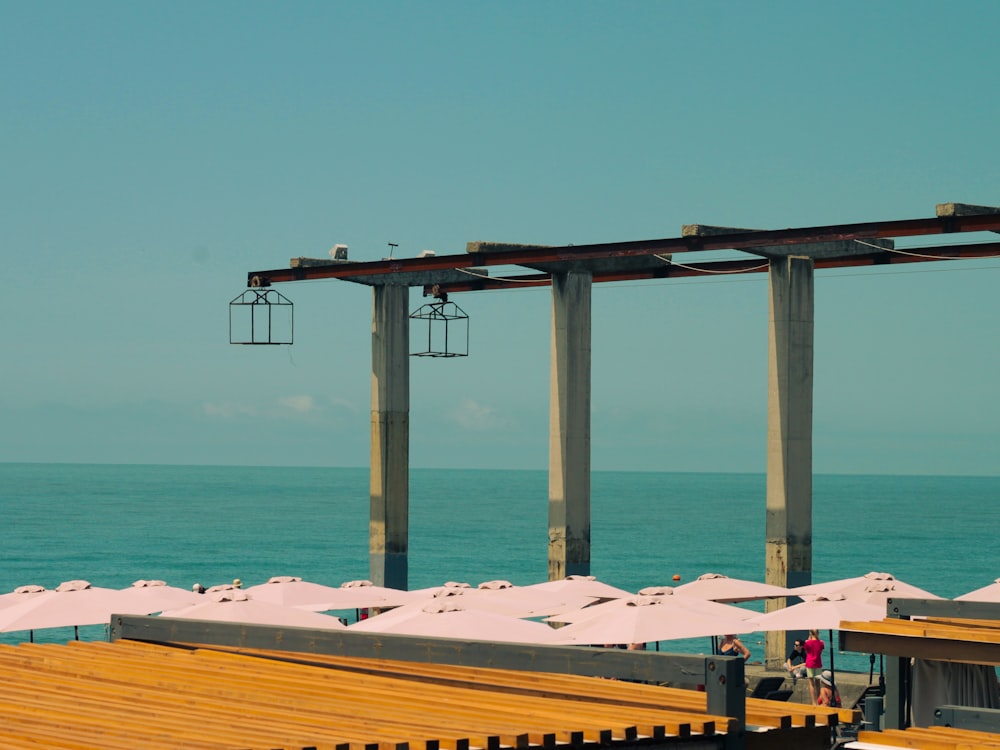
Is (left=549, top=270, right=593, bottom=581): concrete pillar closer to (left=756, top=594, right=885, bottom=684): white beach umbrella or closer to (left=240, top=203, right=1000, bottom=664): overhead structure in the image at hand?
(left=240, top=203, right=1000, bottom=664): overhead structure

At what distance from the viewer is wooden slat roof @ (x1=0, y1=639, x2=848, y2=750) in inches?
279

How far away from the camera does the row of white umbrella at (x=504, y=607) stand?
17938 millimetres

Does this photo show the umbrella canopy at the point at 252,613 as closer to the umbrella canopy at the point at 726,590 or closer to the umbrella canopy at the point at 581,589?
the umbrella canopy at the point at 581,589

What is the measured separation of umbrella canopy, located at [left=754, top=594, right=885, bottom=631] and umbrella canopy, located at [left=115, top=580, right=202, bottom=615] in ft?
27.7

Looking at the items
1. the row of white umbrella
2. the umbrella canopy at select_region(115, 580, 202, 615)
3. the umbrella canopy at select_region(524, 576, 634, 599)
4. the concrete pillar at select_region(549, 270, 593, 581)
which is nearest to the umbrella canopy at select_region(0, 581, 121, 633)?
the row of white umbrella

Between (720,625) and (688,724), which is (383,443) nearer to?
(720,625)

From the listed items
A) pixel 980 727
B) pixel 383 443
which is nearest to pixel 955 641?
pixel 980 727

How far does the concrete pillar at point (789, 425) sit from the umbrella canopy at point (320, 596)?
9.38m

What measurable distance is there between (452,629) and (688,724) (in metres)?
10.0

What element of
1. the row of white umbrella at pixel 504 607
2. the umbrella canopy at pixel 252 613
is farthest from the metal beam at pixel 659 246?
the umbrella canopy at pixel 252 613

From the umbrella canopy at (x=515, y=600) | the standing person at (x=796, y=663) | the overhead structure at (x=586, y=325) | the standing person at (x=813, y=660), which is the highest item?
the overhead structure at (x=586, y=325)

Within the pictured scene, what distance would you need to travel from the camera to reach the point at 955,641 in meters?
13.2

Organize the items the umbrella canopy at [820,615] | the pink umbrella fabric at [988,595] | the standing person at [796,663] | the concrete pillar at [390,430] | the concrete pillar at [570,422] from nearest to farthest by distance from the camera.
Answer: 1. the umbrella canopy at [820,615]
2. the pink umbrella fabric at [988,595]
3. the standing person at [796,663]
4. the concrete pillar at [570,422]
5. the concrete pillar at [390,430]

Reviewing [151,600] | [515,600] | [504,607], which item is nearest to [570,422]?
[515,600]
